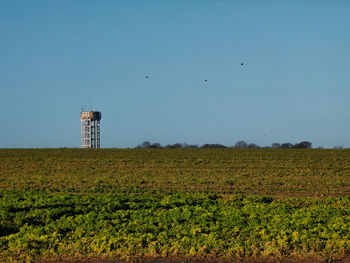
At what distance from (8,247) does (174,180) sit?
82.0 feet

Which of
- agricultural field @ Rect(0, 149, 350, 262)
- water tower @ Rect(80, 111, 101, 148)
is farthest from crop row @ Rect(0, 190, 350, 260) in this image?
water tower @ Rect(80, 111, 101, 148)

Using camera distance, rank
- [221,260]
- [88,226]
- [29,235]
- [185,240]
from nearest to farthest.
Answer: [221,260] < [185,240] < [29,235] < [88,226]

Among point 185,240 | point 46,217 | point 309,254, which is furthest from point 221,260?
point 46,217

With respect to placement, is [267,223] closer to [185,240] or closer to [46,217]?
[185,240]

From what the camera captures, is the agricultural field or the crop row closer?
the agricultural field

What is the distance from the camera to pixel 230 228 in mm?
15211

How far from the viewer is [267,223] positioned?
15875mm

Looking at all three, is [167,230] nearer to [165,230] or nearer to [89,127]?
[165,230]

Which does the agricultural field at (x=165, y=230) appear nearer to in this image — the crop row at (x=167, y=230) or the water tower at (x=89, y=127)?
the crop row at (x=167, y=230)

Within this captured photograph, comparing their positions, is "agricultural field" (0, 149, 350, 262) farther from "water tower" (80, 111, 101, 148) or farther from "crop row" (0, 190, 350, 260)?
"water tower" (80, 111, 101, 148)

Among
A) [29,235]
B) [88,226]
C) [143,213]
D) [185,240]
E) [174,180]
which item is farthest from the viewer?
[174,180]

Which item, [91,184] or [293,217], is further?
[91,184]

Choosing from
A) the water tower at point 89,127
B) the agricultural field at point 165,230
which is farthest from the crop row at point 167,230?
the water tower at point 89,127

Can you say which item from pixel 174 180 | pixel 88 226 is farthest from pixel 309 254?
pixel 174 180
